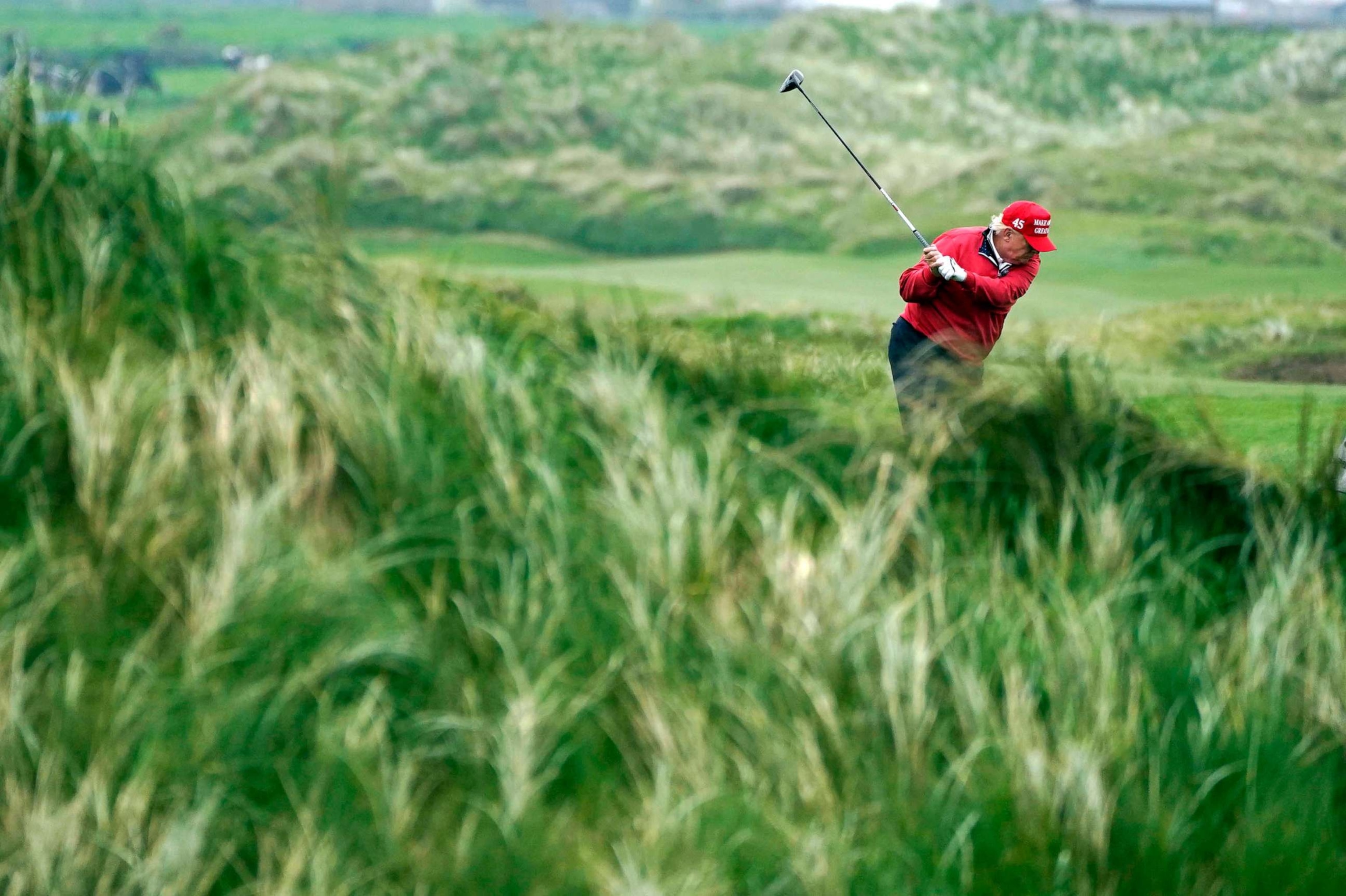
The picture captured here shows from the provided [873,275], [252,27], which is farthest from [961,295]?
[252,27]

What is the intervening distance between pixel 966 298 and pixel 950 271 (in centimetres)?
38

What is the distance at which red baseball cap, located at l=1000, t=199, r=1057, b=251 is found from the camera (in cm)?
536

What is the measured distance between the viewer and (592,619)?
4.43 metres

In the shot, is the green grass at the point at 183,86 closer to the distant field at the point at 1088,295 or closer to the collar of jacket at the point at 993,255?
the distant field at the point at 1088,295

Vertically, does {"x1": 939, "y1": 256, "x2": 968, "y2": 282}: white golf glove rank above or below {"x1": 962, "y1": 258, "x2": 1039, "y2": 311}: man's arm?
above

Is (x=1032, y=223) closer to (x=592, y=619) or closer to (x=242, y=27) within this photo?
(x=592, y=619)

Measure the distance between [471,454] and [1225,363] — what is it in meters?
→ 6.12

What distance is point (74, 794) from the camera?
388 cm

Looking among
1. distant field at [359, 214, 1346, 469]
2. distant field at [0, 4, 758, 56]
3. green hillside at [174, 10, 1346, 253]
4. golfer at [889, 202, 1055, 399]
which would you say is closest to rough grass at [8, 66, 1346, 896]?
golfer at [889, 202, 1055, 399]

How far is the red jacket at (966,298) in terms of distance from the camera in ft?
17.7

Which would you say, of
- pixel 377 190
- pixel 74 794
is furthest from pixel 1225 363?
pixel 377 190

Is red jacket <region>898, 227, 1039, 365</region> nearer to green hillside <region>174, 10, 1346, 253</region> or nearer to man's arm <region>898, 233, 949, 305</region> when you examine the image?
man's arm <region>898, 233, 949, 305</region>

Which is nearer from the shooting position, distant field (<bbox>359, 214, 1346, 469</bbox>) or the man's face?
the man's face

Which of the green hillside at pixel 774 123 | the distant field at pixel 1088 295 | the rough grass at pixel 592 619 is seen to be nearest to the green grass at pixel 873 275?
the distant field at pixel 1088 295
